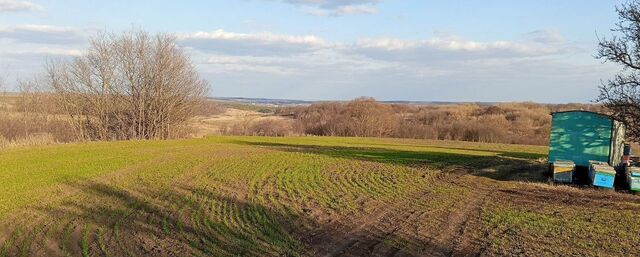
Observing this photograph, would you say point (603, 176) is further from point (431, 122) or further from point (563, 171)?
point (431, 122)

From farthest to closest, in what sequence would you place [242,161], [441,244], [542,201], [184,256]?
1. [242,161]
2. [542,201]
3. [441,244]
4. [184,256]

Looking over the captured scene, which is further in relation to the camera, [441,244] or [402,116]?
[402,116]

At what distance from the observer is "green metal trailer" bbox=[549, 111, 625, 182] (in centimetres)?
1884

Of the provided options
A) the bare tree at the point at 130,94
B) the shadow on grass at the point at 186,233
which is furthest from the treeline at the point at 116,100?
the shadow on grass at the point at 186,233

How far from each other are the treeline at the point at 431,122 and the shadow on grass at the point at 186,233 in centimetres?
4527

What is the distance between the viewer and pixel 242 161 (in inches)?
965

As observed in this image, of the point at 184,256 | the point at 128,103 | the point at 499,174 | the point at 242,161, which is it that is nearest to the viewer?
the point at 184,256

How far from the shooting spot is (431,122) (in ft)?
221

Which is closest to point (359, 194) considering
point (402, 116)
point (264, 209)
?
point (264, 209)

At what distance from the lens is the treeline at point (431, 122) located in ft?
186

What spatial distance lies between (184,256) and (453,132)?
172 ft

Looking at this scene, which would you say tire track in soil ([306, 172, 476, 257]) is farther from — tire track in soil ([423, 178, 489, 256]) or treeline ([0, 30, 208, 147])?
treeline ([0, 30, 208, 147])

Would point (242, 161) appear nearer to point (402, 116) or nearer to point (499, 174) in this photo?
point (499, 174)

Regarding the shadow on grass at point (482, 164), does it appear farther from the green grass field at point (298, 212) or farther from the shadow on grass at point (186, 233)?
the shadow on grass at point (186, 233)
